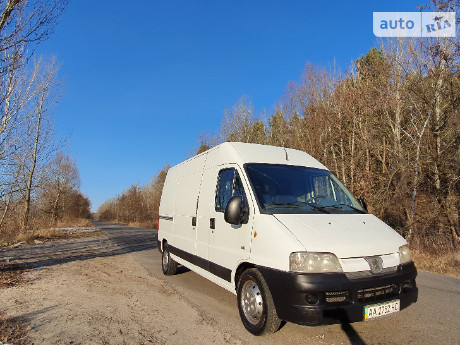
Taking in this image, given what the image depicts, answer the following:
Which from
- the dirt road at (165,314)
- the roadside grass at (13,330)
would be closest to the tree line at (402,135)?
the dirt road at (165,314)

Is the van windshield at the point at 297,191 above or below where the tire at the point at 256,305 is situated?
above

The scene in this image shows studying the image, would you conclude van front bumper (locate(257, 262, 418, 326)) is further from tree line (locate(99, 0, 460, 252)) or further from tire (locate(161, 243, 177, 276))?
tree line (locate(99, 0, 460, 252))

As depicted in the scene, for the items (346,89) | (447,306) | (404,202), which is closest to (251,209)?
(447,306)

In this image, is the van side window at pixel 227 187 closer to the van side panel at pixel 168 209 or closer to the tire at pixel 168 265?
the van side panel at pixel 168 209

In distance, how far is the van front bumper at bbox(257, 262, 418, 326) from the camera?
329cm

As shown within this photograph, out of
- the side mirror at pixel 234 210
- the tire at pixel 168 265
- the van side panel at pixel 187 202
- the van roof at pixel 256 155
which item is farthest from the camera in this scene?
the tire at pixel 168 265

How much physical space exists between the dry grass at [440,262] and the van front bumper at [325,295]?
5667 millimetres

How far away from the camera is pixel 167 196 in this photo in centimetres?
850

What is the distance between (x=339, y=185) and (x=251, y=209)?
180cm

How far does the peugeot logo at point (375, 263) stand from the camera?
3562 mm

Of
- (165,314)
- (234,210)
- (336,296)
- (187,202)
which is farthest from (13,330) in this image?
(336,296)

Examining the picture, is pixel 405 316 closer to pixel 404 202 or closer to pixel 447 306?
pixel 447 306

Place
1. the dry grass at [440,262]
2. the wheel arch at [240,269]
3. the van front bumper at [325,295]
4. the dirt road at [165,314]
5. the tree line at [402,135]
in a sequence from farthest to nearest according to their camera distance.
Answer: the tree line at [402,135] → the dry grass at [440,262] → the wheel arch at [240,269] → the dirt road at [165,314] → the van front bumper at [325,295]

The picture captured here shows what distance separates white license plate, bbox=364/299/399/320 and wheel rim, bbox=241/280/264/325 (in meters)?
1.13
